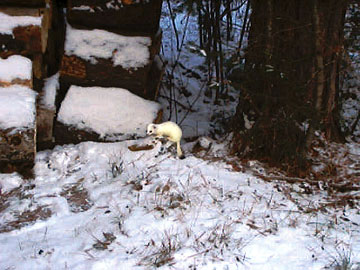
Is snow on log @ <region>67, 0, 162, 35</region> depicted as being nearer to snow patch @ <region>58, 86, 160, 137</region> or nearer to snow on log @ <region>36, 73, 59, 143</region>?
snow patch @ <region>58, 86, 160, 137</region>

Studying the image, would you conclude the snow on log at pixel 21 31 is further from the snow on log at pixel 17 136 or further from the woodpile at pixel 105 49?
the snow on log at pixel 17 136

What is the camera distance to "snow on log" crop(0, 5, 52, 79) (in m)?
4.15

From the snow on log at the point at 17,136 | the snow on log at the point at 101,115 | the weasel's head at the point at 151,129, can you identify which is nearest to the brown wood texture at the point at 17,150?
the snow on log at the point at 17,136

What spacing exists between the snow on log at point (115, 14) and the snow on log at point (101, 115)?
0.78 metres

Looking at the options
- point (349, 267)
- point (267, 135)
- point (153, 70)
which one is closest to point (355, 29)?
point (267, 135)

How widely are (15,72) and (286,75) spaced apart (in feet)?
9.45

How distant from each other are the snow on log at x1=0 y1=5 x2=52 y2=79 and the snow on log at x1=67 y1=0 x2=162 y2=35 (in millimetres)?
401

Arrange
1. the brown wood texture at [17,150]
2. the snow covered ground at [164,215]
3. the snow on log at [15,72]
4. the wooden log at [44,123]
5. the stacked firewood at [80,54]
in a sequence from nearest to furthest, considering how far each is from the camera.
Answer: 1. the snow covered ground at [164,215]
2. the brown wood texture at [17,150]
3. the snow on log at [15,72]
4. the stacked firewood at [80,54]
5. the wooden log at [44,123]

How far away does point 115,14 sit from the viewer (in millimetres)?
4461

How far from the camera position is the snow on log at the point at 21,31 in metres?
4.15

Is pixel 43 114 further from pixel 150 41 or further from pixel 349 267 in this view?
pixel 349 267

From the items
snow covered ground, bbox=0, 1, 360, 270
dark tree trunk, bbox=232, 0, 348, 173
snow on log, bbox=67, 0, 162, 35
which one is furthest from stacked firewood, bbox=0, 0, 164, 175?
dark tree trunk, bbox=232, 0, 348, 173

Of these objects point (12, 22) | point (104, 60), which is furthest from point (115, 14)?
point (12, 22)

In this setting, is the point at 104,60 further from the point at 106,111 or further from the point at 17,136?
the point at 17,136
